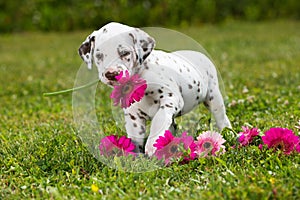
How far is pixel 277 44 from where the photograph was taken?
9.77 meters

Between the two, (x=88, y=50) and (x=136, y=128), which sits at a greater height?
(x=88, y=50)

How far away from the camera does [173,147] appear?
10.3 ft

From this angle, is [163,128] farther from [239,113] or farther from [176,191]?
[239,113]

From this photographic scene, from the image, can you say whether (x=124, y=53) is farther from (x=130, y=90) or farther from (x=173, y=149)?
(x=173, y=149)

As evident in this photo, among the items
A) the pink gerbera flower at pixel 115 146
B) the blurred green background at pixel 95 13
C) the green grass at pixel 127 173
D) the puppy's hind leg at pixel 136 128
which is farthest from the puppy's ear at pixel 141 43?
the blurred green background at pixel 95 13

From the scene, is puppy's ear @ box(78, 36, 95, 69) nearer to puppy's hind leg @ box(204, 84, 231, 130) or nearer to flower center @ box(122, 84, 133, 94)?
flower center @ box(122, 84, 133, 94)

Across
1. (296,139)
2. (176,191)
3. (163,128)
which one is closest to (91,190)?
(176,191)

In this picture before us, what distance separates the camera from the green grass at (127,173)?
8.73 feet

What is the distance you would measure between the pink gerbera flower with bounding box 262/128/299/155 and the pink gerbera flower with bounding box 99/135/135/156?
0.78 meters

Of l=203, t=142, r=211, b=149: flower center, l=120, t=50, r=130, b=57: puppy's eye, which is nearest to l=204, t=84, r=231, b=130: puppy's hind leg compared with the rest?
l=203, t=142, r=211, b=149: flower center

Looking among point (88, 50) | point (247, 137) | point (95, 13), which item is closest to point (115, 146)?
point (88, 50)

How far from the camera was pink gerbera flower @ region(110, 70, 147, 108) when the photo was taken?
123 inches

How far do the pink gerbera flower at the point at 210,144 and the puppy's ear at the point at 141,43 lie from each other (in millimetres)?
573

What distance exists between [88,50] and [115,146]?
1.91 ft
